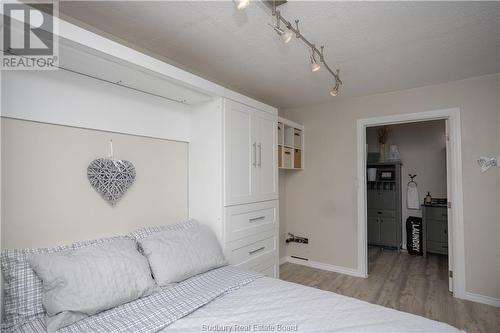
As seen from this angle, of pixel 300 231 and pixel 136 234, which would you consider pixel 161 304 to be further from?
pixel 300 231

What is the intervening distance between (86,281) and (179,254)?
565mm

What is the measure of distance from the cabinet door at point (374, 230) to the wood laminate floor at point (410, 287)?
536 mm

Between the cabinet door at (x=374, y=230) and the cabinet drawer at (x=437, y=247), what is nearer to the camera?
the cabinet drawer at (x=437, y=247)

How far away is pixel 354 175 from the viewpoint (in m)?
3.62

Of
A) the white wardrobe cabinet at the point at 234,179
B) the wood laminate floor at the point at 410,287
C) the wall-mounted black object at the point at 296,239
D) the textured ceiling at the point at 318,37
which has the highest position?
the textured ceiling at the point at 318,37

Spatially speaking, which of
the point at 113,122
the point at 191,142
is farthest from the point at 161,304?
the point at 191,142

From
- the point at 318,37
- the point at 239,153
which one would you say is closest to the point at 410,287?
the point at 239,153

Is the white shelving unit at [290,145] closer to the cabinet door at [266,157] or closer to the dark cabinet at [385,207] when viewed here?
the cabinet door at [266,157]

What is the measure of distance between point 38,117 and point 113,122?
46 cm

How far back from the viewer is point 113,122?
195 cm

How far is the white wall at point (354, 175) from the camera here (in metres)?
2.80

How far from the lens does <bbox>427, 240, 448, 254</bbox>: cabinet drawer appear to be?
4.32 meters

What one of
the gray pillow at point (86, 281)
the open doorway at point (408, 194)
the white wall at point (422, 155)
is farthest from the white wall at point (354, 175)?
the gray pillow at point (86, 281)

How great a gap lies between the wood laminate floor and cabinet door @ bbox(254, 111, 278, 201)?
1403 millimetres
